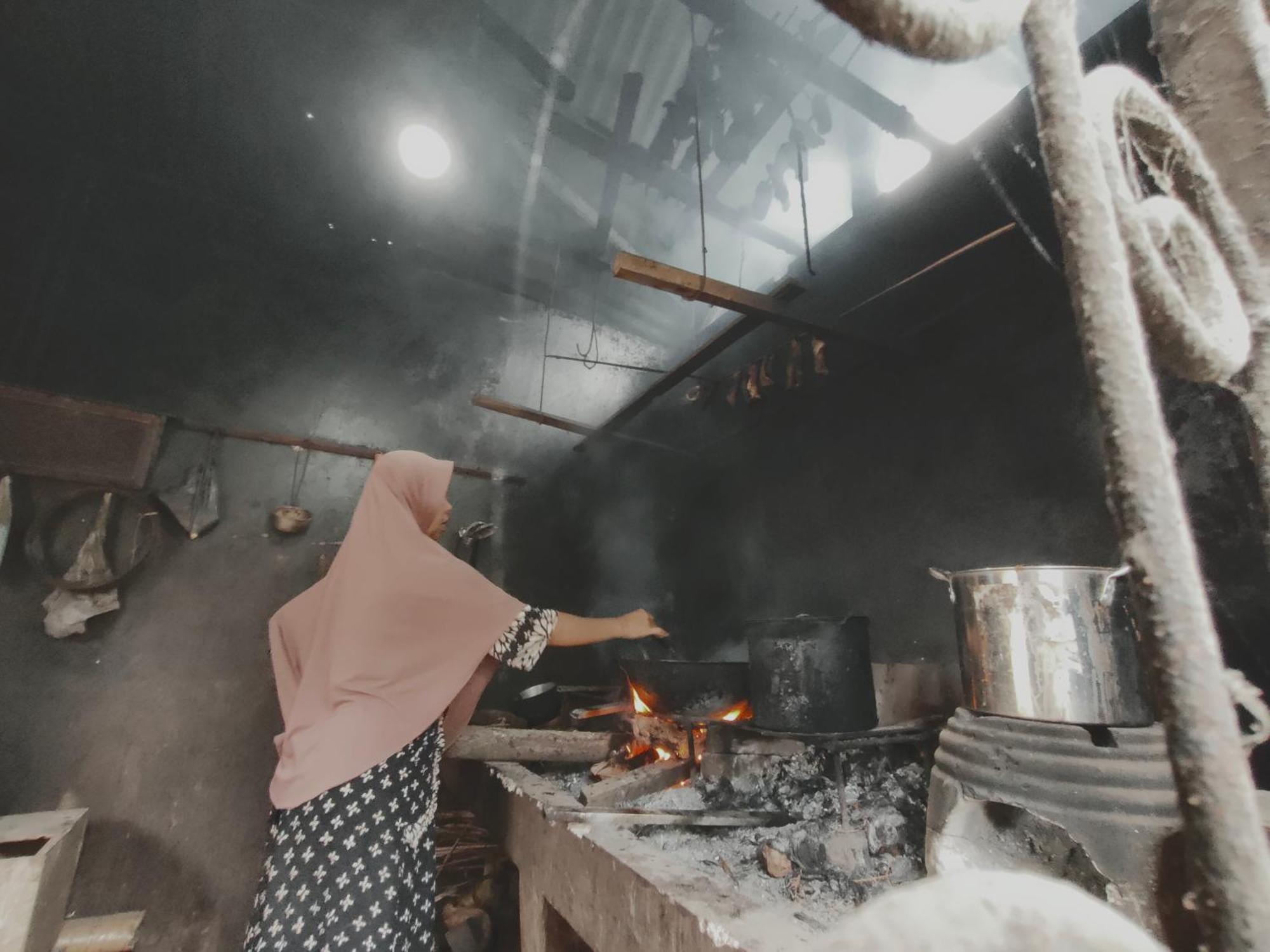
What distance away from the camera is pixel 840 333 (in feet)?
12.2

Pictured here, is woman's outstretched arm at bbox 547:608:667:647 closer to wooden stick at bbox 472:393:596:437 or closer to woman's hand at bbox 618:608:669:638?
woman's hand at bbox 618:608:669:638

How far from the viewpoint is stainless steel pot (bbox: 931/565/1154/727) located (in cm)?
166

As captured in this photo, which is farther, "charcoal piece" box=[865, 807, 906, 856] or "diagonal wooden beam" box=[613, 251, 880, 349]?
"diagonal wooden beam" box=[613, 251, 880, 349]

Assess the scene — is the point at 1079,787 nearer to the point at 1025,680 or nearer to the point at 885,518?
the point at 1025,680

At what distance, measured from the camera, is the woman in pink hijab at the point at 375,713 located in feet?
7.22

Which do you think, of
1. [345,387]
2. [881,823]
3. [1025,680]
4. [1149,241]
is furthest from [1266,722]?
[345,387]

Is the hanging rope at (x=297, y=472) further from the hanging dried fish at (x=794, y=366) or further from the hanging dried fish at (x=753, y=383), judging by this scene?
the hanging dried fish at (x=794, y=366)

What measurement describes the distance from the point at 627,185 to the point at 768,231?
146cm

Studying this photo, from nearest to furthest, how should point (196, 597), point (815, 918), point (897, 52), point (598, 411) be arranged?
point (897, 52), point (815, 918), point (196, 597), point (598, 411)

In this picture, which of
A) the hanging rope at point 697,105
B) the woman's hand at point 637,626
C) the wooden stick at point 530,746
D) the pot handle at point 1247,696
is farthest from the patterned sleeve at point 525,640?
the pot handle at point 1247,696

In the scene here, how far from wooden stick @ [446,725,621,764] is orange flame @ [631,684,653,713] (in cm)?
22

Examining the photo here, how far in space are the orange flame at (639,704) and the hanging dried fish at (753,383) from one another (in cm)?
239

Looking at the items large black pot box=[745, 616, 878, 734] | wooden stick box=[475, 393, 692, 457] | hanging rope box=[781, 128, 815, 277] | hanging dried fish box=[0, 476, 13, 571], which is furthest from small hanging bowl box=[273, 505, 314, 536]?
hanging rope box=[781, 128, 815, 277]

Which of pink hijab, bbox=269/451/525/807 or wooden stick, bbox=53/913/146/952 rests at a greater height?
pink hijab, bbox=269/451/525/807
